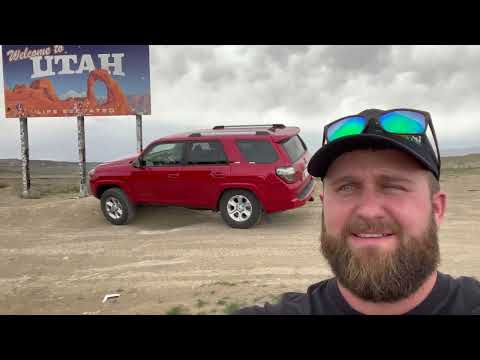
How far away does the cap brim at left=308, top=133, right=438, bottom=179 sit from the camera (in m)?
1.77

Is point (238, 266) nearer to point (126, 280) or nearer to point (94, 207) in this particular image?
point (126, 280)

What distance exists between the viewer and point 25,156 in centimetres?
1547

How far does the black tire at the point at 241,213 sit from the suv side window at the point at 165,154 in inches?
51.4

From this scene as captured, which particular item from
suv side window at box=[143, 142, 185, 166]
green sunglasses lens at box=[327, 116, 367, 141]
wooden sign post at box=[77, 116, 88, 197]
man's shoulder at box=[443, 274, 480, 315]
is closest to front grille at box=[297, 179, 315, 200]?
suv side window at box=[143, 142, 185, 166]

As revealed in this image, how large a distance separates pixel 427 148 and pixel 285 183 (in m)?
5.64

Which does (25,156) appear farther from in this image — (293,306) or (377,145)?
(377,145)

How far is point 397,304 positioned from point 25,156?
54.1 ft

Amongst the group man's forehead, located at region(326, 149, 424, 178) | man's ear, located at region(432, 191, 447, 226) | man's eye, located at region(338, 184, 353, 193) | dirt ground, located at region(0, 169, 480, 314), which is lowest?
dirt ground, located at region(0, 169, 480, 314)

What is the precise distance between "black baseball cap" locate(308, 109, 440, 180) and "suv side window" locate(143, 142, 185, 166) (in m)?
6.59

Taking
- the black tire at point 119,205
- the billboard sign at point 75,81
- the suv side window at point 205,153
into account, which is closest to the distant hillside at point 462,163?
the suv side window at point 205,153

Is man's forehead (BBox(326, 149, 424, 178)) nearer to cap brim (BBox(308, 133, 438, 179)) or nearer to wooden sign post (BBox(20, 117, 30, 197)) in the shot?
cap brim (BBox(308, 133, 438, 179))

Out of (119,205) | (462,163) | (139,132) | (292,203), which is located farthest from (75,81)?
(462,163)

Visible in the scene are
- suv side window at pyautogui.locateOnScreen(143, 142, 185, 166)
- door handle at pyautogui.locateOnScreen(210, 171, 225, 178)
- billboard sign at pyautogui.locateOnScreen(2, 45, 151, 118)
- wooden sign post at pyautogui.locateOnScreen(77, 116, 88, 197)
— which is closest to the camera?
door handle at pyautogui.locateOnScreen(210, 171, 225, 178)

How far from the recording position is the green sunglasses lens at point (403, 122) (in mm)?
1885
